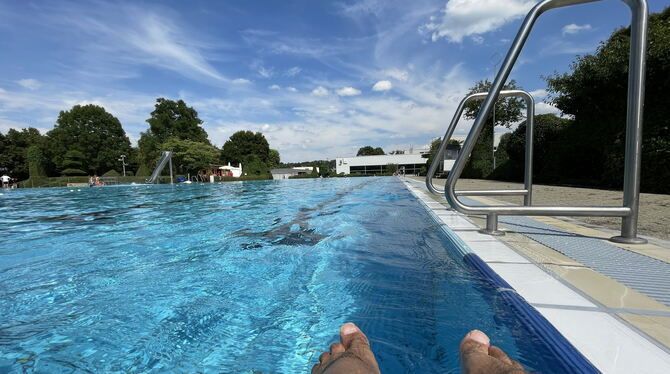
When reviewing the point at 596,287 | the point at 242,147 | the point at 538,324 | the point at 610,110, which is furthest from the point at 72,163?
the point at 596,287

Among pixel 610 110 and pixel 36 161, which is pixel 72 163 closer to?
pixel 36 161

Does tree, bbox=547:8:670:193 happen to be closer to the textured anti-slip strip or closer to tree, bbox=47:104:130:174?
the textured anti-slip strip

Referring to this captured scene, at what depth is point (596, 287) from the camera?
6.72ft

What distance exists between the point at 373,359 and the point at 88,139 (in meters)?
53.1

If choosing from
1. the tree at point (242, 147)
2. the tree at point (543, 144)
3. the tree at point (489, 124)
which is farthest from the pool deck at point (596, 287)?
the tree at point (242, 147)

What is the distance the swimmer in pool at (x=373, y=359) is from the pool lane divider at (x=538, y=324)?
321mm

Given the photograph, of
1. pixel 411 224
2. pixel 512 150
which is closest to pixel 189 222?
pixel 411 224

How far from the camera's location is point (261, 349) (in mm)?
1995

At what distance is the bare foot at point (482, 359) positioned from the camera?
1176 millimetres

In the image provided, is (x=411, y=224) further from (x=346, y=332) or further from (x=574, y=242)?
(x=346, y=332)

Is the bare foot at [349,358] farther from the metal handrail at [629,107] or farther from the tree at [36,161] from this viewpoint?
the tree at [36,161]

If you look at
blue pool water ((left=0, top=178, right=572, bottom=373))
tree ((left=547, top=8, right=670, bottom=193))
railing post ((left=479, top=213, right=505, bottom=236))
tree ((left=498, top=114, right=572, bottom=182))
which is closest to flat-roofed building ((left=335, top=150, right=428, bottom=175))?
tree ((left=498, top=114, right=572, bottom=182))

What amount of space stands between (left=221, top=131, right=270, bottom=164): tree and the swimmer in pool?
61.1 meters

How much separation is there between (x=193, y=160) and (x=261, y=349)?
40419 mm
